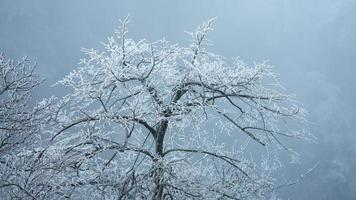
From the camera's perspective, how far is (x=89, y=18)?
92938 millimetres

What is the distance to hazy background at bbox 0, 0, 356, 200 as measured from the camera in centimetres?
7619

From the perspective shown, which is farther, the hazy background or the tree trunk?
the hazy background

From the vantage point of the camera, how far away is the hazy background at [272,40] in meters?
76.2

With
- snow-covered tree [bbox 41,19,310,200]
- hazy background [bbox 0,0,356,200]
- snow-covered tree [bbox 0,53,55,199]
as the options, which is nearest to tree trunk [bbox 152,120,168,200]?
snow-covered tree [bbox 41,19,310,200]

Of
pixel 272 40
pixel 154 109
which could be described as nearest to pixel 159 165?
pixel 154 109

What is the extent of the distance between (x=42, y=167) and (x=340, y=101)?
→ 90.4 meters

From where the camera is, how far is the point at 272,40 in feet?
335

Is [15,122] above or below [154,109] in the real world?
above

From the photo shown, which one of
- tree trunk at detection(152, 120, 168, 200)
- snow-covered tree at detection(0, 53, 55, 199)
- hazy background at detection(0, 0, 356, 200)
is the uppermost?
hazy background at detection(0, 0, 356, 200)

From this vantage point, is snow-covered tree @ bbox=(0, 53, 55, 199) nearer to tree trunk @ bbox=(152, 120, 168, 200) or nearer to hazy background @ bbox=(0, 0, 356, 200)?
tree trunk @ bbox=(152, 120, 168, 200)

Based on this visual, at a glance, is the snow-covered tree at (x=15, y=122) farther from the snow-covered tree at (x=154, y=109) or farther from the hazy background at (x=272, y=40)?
the hazy background at (x=272, y=40)

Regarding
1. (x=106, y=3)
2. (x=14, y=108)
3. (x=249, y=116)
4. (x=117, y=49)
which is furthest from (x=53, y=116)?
(x=106, y=3)

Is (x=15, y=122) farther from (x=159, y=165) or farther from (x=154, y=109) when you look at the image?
(x=159, y=165)

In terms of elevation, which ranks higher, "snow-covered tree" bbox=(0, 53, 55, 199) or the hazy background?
the hazy background
